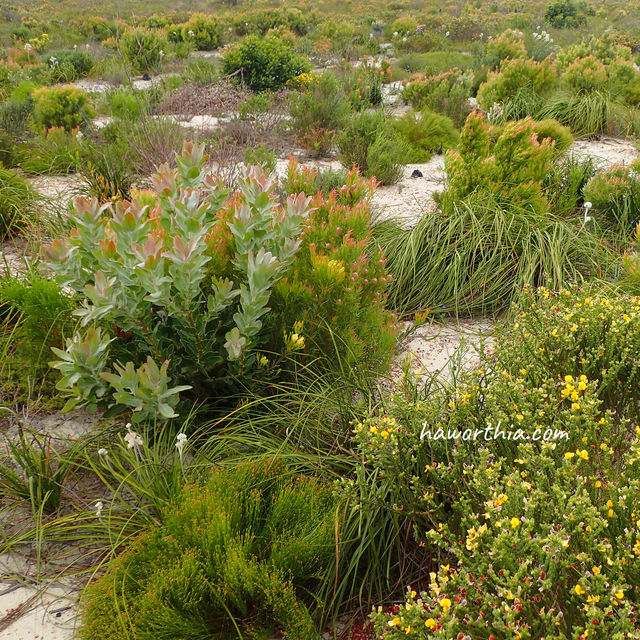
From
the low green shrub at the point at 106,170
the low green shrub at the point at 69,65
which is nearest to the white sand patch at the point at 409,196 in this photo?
the low green shrub at the point at 106,170

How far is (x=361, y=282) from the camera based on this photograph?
9.91 ft

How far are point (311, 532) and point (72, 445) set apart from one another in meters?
1.27

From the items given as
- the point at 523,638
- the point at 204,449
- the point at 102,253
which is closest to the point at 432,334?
the point at 204,449

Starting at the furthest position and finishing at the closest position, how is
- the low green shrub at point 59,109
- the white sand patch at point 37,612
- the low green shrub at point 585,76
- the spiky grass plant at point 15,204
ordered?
the low green shrub at point 585,76 < the low green shrub at point 59,109 < the spiky grass plant at point 15,204 < the white sand patch at point 37,612

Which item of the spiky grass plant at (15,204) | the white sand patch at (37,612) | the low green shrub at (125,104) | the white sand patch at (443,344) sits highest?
the low green shrub at (125,104)

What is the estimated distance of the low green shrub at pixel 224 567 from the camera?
1.64 meters

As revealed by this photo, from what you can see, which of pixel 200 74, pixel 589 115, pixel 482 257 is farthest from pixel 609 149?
pixel 200 74

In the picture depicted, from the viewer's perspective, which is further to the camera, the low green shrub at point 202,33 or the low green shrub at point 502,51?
the low green shrub at point 202,33

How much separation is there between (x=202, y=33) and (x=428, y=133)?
10670 millimetres

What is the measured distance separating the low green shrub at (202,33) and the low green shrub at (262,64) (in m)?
6.34

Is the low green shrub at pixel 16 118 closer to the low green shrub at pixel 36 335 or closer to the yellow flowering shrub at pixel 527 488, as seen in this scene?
the low green shrub at pixel 36 335

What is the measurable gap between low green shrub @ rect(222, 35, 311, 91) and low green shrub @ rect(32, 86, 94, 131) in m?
3.14

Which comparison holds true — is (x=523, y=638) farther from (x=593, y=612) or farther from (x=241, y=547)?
(x=241, y=547)

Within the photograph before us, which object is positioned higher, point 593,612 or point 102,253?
point 102,253
